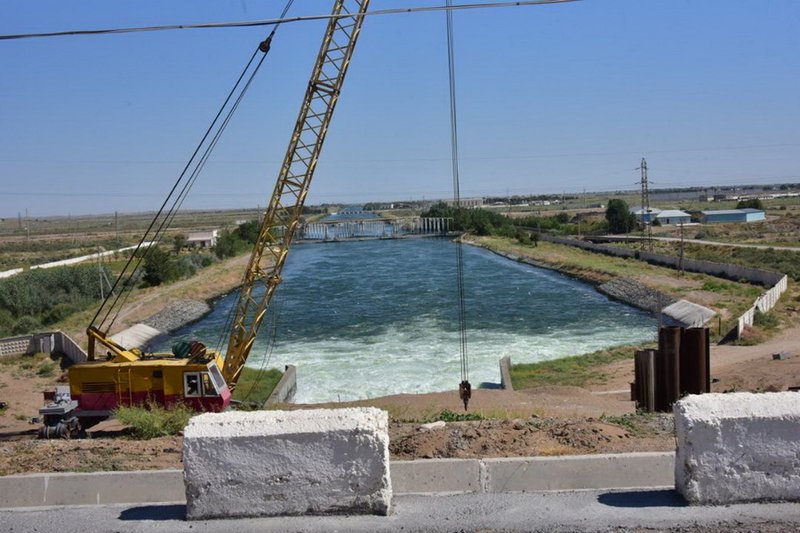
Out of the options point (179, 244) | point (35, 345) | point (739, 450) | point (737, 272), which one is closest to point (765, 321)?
point (737, 272)

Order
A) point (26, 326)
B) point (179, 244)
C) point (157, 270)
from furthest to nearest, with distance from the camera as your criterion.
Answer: point (179, 244), point (157, 270), point (26, 326)

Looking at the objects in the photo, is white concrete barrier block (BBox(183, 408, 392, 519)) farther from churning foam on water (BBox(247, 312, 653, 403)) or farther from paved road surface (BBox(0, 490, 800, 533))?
churning foam on water (BBox(247, 312, 653, 403))

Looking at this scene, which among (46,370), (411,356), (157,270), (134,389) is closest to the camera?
(134,389)

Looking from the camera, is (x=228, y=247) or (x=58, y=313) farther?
(x=228, y=247)

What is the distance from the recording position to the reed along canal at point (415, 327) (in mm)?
34531

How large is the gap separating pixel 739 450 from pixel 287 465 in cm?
386

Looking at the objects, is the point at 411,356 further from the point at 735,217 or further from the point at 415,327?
the point at 735,217

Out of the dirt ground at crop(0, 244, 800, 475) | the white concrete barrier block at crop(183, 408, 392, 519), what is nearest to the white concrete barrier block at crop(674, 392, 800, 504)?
the dirt ground at crop(0, 244, 800, 475)

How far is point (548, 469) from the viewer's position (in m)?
8.12

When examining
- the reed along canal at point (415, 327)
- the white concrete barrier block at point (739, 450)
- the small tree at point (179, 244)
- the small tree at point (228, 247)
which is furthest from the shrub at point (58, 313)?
the small tree at point (179, 244)

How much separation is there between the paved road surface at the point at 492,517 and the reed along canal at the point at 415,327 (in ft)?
75.0

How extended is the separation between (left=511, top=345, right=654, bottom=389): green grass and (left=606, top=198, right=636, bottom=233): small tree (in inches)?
3335

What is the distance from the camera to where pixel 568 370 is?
32.9 metres

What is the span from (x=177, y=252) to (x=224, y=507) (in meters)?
102
